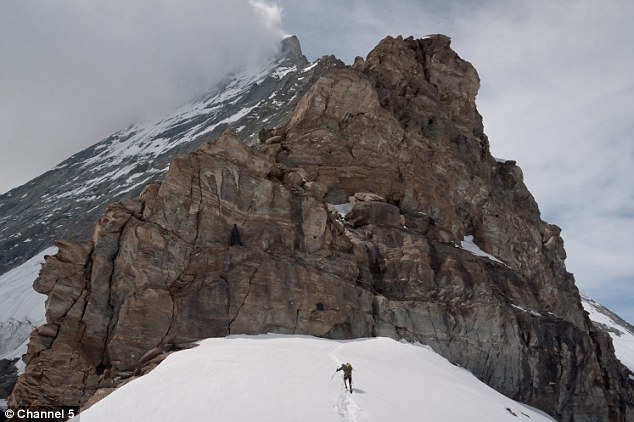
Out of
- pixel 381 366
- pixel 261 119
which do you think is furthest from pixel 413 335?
pixel 261 119

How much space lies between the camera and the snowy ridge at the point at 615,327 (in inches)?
3872

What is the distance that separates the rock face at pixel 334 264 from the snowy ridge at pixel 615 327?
61501 millimetres

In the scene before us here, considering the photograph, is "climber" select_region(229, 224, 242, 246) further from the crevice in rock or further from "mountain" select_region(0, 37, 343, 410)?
"mountain" select_region(0, 37, 343, 410)

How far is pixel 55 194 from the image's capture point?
118m

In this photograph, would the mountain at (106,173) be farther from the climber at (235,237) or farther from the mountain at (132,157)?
the climber at (235,237)

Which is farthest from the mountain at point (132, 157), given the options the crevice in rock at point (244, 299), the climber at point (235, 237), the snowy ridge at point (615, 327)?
the snowy ridge at point (615, 327)

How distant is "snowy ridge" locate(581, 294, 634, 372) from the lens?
9834 centimetres

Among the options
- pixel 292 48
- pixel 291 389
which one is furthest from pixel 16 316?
pixel 292 48

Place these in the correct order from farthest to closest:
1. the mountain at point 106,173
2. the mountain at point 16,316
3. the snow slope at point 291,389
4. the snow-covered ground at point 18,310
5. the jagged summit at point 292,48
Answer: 1. the jagged summit at point 292,48
2. the mountain at point 106,173
3. the snow-covered ground at point 18,310
4. the mountain at point 16,316
5. the snow slope at point 291,389

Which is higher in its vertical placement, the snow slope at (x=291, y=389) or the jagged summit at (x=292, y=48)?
the jagged summit at (x=292, y=48)

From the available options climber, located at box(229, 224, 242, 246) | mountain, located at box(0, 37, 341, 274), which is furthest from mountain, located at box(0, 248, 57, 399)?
climber, located at box(229, 224, 242, 246)

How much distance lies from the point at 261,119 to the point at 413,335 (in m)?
46.5

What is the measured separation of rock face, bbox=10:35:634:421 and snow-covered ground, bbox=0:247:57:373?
31.0 metres

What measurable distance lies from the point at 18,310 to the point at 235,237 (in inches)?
1970
